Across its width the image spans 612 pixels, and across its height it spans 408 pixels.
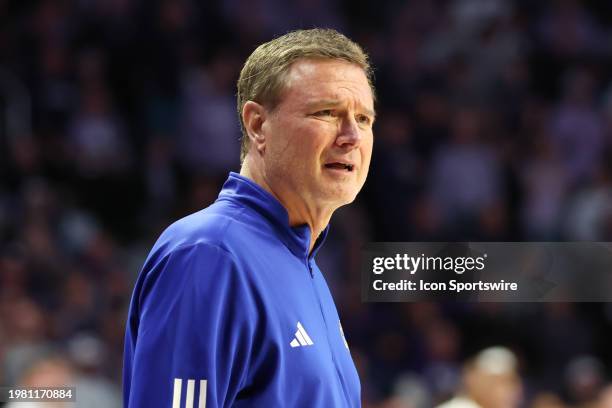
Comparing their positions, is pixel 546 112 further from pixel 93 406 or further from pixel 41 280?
pixel 93 406

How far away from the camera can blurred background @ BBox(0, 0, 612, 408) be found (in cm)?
421

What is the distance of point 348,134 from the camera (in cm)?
184

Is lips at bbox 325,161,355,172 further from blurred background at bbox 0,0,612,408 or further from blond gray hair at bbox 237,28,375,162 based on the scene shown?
blurred background at bbox 0,0,612,408

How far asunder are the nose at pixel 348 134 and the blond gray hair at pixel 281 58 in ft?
0.37

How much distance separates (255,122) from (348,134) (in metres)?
0.17

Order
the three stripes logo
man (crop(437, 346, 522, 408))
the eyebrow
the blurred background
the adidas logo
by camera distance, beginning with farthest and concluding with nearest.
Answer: the blurred background
man (crop(437, 346, 522, 408))
the eyebrow
the adidas logo
the three stripes logo

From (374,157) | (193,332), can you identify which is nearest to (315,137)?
(193,332)

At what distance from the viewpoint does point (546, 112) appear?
606 cm

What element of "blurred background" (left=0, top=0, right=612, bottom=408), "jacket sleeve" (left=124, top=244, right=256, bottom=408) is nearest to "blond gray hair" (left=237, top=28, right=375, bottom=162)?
"jacket sleeve" (left=124, top=244, right=256, bottom=408)

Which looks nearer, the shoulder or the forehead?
the shoulder

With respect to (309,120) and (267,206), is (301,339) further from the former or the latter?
(309,120)

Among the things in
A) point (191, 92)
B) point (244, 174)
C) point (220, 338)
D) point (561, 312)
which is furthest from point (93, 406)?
point (191, 92)

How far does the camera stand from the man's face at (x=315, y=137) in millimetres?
1814

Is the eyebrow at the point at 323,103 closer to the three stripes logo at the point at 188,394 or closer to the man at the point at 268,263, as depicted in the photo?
the man at the point at 268,263
